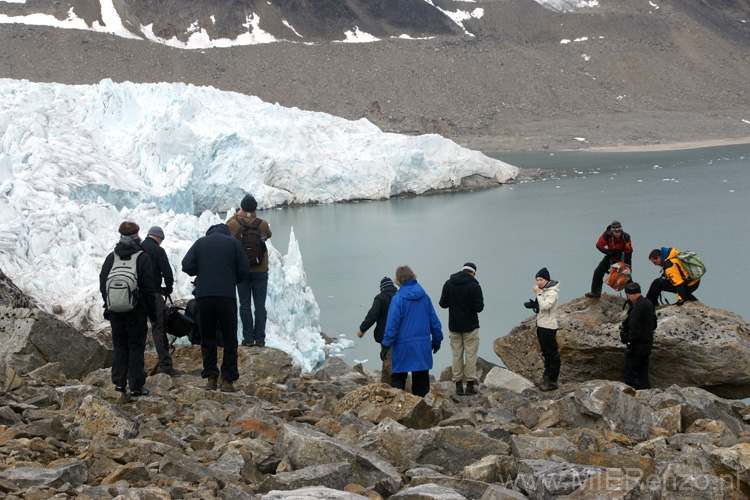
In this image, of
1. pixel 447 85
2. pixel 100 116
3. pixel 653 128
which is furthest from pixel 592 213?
pixel 447 85

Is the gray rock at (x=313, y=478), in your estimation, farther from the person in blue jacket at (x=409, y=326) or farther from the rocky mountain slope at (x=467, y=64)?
the rocky mountain slope at (x=467, y=64)

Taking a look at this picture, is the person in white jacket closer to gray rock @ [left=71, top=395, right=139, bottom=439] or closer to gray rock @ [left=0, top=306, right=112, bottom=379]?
gray rock @ [left=71, top=395, right=139, bottom=439]

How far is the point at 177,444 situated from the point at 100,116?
19.6 m

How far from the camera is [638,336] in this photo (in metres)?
4.61

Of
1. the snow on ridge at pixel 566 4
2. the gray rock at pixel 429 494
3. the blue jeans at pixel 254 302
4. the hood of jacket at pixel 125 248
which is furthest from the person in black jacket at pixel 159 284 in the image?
the snow on ridge at pixel 566 4

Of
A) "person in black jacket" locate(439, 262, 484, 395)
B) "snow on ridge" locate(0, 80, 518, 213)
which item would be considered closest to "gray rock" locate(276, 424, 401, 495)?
"person in black jacket" locate(439, 262, 484, 395)

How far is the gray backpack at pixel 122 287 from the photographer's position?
3605mm

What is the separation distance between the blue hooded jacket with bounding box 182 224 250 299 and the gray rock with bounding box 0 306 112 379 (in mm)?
1209

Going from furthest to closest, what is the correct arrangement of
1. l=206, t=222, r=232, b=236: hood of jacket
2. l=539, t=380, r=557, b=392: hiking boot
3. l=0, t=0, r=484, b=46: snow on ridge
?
l=0, t=0, r=484, b=46: snow on ridge → l=539, t=380, r=557, b=392: hiking boot → l=206, t=222, r=232, b=236: hood of jacket

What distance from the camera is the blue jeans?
4988 millimetres

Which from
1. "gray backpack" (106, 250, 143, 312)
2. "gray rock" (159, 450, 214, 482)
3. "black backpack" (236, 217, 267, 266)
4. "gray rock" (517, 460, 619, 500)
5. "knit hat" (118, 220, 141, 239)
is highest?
"knit hat" (118, 220, 141, 239)

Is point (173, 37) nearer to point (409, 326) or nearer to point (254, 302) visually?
point (254, 302)

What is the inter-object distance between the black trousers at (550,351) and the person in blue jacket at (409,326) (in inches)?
44.1

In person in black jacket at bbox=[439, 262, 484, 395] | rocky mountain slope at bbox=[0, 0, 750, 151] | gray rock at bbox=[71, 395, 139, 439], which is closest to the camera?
gray rock at bbox=[71, 395, 139, 439]
